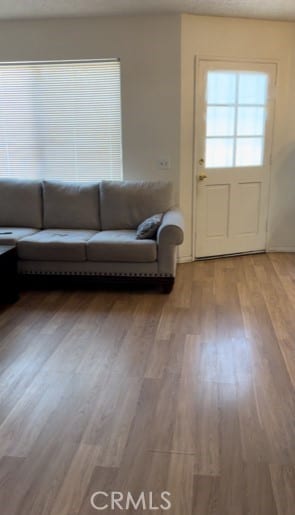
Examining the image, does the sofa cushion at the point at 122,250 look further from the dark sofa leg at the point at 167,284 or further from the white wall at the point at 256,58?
the white wall at the point at 256,58

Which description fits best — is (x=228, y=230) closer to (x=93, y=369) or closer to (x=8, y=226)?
(x=8, y=226)

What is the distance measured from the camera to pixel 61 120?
14.7ft

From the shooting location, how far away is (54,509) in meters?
1.55

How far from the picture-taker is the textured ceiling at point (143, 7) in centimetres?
362

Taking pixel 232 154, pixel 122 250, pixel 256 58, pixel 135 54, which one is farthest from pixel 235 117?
pixel 122 250

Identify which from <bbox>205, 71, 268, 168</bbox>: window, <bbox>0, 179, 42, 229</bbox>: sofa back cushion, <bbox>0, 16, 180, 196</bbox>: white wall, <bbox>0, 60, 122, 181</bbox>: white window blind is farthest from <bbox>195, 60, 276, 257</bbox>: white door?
<bbox>0, 179, 42, 229</bbox>: sofa back cushion

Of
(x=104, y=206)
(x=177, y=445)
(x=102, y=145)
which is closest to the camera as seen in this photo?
(x=177, y=445)

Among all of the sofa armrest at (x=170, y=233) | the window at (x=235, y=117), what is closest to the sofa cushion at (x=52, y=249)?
the sofa armrest at (x=170, y=233)

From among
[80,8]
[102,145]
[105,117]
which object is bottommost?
[102,145]

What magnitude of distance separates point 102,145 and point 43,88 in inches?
33.8

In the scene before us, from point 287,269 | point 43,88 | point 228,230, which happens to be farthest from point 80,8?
point 287,269

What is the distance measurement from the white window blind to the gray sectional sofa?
396 millimetres

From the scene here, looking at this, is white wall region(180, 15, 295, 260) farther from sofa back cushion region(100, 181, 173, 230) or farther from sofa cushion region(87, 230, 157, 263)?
sofa cushion region(87, 230, 157, 263)

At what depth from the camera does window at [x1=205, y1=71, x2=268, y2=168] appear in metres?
4.28
